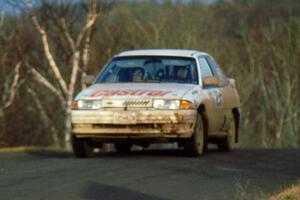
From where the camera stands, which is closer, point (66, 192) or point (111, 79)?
point (66, 192)

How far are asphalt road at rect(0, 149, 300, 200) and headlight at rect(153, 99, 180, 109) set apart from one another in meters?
0.72

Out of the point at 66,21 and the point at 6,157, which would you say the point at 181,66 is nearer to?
the point at 6,157

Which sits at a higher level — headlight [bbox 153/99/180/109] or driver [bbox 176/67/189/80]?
driver [bbox 176/67/189/80]

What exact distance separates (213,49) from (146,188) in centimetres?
4241

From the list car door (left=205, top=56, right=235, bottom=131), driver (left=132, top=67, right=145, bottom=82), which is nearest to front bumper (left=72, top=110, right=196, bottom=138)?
driver (left=132, top=67, right=145, bottom=82)

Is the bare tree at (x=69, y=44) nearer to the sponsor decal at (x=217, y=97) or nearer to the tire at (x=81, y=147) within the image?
the sponsor decal at (x=217, y=97)

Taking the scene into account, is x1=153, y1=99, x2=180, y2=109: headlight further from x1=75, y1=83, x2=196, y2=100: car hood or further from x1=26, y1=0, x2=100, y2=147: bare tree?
x1=26, y1=0, x2=100, y2=147: bare tree

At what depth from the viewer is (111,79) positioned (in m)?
16.9

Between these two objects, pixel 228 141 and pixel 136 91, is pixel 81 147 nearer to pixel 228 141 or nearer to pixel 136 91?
pixel 136 91

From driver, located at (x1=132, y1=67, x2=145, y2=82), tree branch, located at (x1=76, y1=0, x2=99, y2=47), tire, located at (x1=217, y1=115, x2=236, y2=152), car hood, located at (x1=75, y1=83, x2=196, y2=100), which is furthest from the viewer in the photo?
tree branch, located at (x1=76, y1=0, x2=99, y2=47)

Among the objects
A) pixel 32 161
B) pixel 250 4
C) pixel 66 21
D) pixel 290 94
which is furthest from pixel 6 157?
pixel 250 4

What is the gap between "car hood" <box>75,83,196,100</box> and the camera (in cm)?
1562

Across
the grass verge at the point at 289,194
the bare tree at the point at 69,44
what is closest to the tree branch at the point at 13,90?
the bare tree at the point at 69,44

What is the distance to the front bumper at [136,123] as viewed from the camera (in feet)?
50.9
